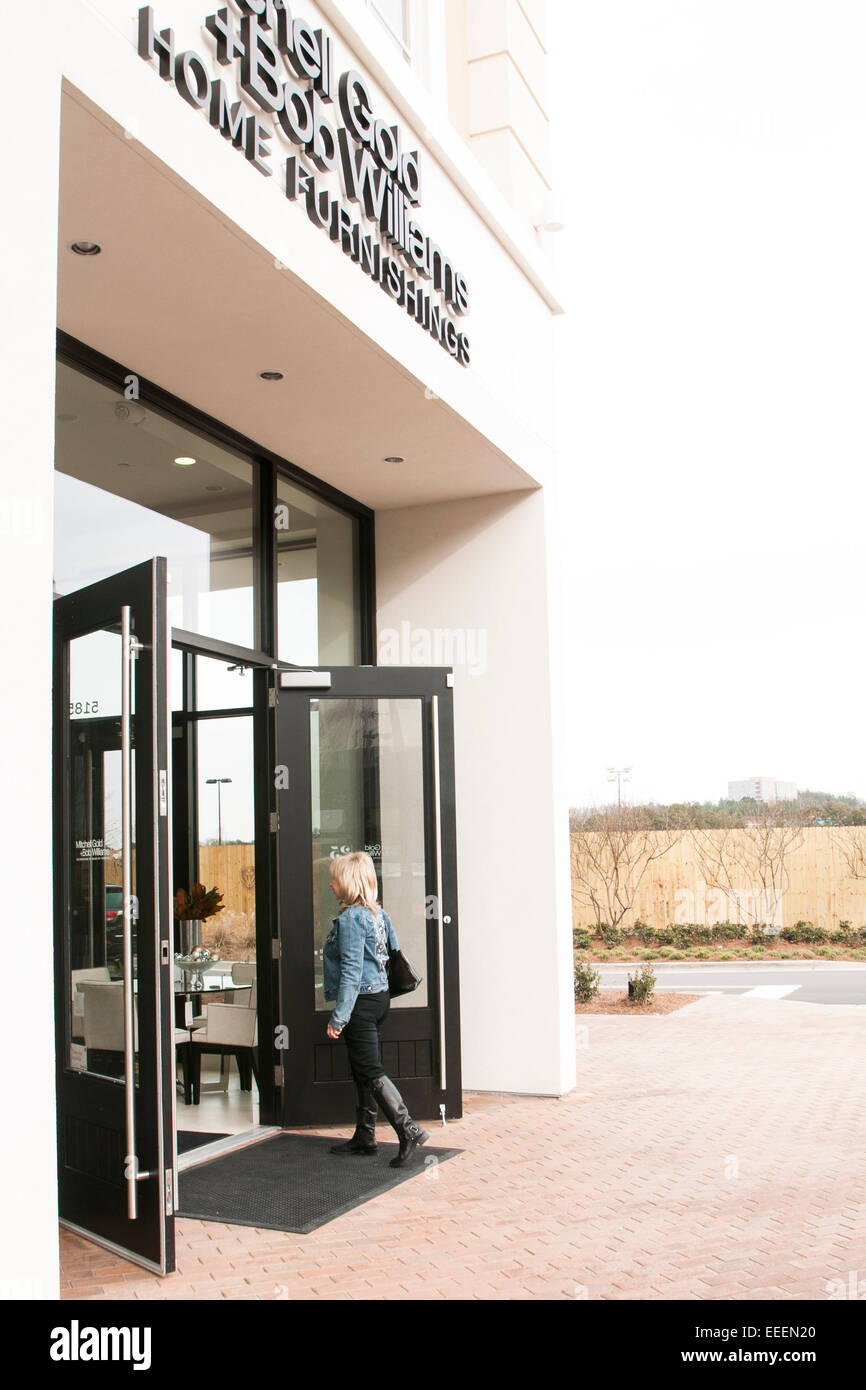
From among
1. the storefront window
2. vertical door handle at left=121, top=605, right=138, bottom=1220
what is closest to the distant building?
the storefront window

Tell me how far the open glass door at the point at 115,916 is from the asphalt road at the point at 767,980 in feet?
35.9

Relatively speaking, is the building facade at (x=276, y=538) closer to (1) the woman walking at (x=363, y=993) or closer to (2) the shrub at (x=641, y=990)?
(1) the woman walking at (x=363, y=993)

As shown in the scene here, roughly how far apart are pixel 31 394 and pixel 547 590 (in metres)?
5.34

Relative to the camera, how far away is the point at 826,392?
46.9m

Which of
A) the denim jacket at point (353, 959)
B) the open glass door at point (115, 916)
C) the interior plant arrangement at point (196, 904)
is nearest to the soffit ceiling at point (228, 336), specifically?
the open glass door at point (115, 916)

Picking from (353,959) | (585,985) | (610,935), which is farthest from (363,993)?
(610,935)

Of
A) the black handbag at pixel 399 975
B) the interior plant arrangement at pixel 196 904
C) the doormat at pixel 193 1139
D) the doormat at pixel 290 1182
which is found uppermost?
the interior plant arrangement at pixel 196 904

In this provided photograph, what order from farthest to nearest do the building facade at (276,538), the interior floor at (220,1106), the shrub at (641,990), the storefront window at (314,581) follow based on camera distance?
the shrub at (641,990) < the storefront window at (314,581) < the interior floor at (220,1106) < the building facade at (276,538)

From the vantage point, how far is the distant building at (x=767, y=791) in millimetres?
24297

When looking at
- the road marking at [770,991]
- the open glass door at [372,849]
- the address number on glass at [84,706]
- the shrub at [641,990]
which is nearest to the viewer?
the address number on glass at [84,706]

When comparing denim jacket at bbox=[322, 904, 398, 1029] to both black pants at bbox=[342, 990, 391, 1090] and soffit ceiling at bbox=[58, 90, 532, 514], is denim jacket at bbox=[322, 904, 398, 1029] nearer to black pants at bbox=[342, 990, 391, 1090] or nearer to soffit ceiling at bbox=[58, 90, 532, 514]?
black pants at bbox=[342, 990, 391, 1090]

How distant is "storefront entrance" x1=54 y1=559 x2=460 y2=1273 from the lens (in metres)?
4.61

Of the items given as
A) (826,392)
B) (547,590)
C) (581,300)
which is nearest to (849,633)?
(826,392)

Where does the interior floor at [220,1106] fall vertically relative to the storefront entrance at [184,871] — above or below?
below
